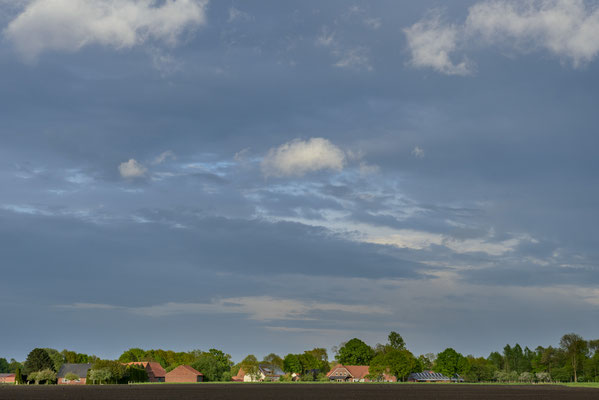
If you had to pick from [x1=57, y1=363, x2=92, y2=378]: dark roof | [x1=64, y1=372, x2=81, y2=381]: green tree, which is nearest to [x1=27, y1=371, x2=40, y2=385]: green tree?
[x1=57, y1=363, x2=92, y2=378]: dark roof

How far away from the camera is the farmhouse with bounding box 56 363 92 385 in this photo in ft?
586

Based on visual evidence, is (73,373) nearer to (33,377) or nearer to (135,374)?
(33,377)

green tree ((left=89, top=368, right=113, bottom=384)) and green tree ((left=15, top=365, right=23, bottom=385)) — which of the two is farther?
green tree ((left=15, top=365, right=23, bottom=385))

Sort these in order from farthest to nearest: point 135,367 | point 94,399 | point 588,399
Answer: point 135,367 < point 588,399 < point 94,399

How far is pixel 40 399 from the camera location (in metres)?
72.1

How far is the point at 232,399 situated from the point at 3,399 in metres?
28.5

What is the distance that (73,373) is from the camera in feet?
601

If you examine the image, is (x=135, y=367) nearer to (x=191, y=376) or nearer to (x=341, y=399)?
(x=191, y=376)

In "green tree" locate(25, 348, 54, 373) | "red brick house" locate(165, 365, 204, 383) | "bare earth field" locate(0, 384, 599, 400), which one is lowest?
"red brick house" locate(165, 365, 204, 383)

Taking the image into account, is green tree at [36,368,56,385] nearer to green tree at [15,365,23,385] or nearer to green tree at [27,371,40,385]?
green tree at [27,371,40,385]

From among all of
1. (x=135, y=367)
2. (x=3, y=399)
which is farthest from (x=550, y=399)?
(x=135, y=367)

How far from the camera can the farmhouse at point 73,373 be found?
17850 cm

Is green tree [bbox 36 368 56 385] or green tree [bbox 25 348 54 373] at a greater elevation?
green tree [bbox 25 348 54 373]

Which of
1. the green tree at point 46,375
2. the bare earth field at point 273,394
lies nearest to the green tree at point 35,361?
the green tree at point 46,375
